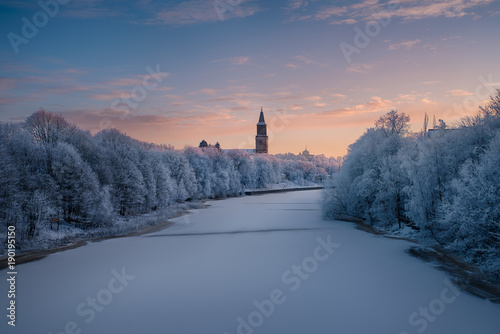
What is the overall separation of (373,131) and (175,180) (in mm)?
30624

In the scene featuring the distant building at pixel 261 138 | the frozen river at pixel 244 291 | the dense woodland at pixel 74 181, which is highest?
the distant building at pixel 261 138

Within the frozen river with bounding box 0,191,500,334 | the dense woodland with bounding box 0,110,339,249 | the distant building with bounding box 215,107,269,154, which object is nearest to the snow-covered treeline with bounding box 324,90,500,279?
the frozen river with bounding box 0,191,500,334

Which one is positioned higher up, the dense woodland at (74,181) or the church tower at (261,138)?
the church tower at (261,138)

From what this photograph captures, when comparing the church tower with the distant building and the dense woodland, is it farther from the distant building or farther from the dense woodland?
the dense woodland

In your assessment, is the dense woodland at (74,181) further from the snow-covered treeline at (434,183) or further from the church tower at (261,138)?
the church tower at (261,138)

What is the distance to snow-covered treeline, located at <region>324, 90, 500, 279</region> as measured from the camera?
1470cm

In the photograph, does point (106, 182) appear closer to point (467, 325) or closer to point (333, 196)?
point (333, 196)

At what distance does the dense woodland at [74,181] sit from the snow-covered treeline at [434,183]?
22.1 m

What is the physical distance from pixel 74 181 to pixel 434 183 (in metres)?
28.9

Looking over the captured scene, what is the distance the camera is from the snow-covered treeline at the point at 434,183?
14695mm

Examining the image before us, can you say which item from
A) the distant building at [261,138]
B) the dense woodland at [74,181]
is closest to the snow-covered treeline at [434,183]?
the dense woodland at [74,181]

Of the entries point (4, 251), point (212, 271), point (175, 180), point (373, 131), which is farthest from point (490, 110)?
point (175, 180)

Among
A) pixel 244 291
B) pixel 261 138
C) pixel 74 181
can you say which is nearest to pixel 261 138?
pixel 261 138

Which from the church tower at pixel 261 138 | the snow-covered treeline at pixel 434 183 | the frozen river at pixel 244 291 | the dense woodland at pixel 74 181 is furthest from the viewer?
the church tower at pixel 261 138
